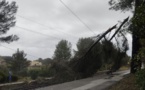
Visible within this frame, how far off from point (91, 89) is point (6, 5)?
22554 millimetres

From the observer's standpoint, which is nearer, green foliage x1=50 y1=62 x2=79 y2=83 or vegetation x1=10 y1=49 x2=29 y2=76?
green foliage x1=50 y1=62 x2=79 y2=83

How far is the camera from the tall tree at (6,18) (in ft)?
126

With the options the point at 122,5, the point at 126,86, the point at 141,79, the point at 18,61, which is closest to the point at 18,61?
the point at 18,61

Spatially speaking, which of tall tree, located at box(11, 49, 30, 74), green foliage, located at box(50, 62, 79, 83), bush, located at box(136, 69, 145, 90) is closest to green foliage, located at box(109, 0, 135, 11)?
green foliage, located at box(50, 62, 79, 83)

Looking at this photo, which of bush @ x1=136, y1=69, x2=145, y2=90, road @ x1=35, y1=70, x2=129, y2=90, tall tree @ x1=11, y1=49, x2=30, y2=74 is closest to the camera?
bush @ x1=136, y1=69, x2=145, y2=90

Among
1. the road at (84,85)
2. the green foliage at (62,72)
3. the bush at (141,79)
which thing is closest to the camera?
the bush at (141,79)

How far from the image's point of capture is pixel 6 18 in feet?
→ 126

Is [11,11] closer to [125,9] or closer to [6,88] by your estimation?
[125,9]

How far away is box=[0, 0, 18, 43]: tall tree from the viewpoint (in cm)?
3834

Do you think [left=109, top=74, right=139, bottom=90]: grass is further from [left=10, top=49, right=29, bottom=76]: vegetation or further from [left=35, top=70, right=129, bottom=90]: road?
[left=10, top=49, right=29, bottom=76]: vegetation

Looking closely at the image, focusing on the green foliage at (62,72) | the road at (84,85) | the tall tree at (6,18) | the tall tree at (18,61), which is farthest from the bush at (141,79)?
the tall tree at (18,61)

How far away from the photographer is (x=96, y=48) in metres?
30.2

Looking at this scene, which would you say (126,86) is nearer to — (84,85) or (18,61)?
(84,85)

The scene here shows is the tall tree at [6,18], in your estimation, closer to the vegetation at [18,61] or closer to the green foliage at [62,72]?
the green foliage at [62,72]
